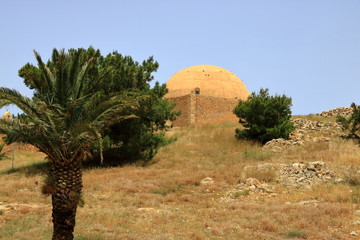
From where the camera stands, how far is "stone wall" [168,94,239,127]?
30938mm

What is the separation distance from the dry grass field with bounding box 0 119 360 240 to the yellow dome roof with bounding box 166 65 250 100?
12643 mm

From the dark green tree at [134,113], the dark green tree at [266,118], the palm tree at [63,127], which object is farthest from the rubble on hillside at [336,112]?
the palm tree at [63,127]

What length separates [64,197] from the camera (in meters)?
7.53

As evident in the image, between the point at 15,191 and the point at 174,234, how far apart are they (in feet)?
28.4

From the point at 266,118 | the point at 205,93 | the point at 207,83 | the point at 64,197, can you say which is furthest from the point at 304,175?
the point at 207,83

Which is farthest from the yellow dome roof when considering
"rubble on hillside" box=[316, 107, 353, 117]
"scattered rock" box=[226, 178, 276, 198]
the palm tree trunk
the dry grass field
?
the palm tree trunk

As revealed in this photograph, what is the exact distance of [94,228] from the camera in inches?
363

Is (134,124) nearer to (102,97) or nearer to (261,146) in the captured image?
(261,146)

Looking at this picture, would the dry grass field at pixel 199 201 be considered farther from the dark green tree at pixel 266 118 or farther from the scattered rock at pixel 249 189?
the dark green tree at pixel 266 118

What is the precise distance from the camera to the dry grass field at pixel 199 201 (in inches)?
359

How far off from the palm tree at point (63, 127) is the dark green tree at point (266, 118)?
1648 centimetres

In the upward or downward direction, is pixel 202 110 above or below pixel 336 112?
above

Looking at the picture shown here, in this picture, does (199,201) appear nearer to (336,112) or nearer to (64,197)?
(64,197)

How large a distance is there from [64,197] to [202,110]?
966 inches
